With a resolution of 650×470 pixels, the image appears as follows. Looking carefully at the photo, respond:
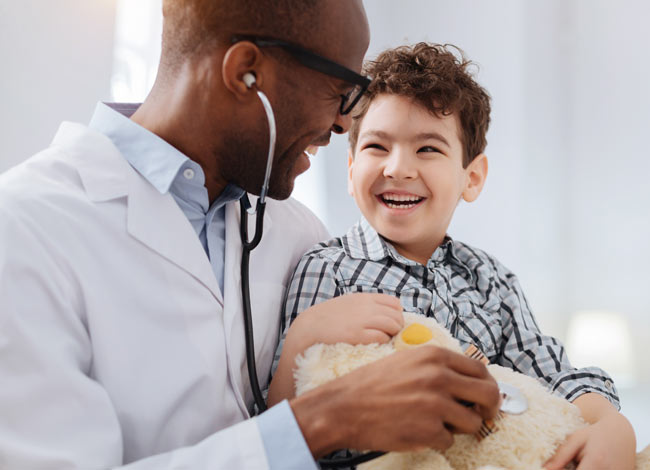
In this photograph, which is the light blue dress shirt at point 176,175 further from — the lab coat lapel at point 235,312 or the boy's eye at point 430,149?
the boy's eye at point 430,149

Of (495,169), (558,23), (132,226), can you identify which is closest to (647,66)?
(558,23)

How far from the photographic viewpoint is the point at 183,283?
966mm

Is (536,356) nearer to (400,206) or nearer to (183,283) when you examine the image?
(400,206)

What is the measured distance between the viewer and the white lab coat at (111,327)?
29.8 inches

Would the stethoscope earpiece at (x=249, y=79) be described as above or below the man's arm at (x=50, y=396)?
above

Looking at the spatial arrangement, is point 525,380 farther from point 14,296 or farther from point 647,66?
point 647,66

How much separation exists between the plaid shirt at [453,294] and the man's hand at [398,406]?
0.35 metres

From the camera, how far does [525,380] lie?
0.97 metres

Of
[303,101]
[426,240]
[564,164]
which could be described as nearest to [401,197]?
[426,240]

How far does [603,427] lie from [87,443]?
0.79m

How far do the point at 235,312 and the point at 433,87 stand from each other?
677mm

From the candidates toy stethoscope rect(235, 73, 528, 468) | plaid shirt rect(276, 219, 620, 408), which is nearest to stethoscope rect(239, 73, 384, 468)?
toy stethoscope rect(235, 73, 528, 468)

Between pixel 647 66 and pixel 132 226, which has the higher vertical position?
pixel 647 66


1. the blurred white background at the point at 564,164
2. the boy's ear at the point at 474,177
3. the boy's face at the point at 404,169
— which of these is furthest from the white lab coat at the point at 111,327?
the blurred white background at the point at 564,164
